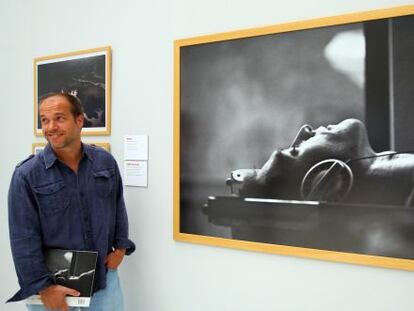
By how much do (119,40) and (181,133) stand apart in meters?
0.65

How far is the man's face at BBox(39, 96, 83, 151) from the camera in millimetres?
1552

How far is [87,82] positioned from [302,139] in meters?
1.24

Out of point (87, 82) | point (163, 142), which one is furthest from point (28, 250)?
point (87, 82)

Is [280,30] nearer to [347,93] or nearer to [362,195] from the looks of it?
[347,93]

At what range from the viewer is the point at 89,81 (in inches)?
81.7

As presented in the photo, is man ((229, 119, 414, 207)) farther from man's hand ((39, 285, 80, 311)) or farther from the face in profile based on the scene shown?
man's hand ((39, 285, 80, 311))

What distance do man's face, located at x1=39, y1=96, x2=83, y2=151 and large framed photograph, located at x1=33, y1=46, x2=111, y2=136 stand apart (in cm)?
45

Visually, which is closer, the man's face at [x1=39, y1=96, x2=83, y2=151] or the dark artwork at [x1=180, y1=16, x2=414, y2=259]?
the dark artwork at [x1=180, y1=16, x2=414, y2=259]

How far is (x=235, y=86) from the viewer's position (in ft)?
5.44

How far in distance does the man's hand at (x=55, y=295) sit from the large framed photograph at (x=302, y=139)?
21.2 inches

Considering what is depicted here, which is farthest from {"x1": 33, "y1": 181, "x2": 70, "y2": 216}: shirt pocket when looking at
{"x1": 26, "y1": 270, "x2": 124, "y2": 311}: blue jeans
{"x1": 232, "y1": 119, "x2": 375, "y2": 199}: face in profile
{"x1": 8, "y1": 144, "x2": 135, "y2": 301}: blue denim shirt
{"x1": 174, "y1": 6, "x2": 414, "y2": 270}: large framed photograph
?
{"x1": 232, "y1": 119, "x2": 375, "y2": 199}: face in profile

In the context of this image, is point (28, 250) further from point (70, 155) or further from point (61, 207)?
point (70, 155)

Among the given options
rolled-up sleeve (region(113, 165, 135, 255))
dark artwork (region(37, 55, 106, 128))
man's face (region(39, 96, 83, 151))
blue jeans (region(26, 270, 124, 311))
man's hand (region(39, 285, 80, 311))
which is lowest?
blue jeans (region(26, 270, 124, 311))

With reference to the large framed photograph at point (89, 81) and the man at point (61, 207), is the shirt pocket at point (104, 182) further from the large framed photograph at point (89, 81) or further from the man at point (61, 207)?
the large framed photograph at point (89, 81)
